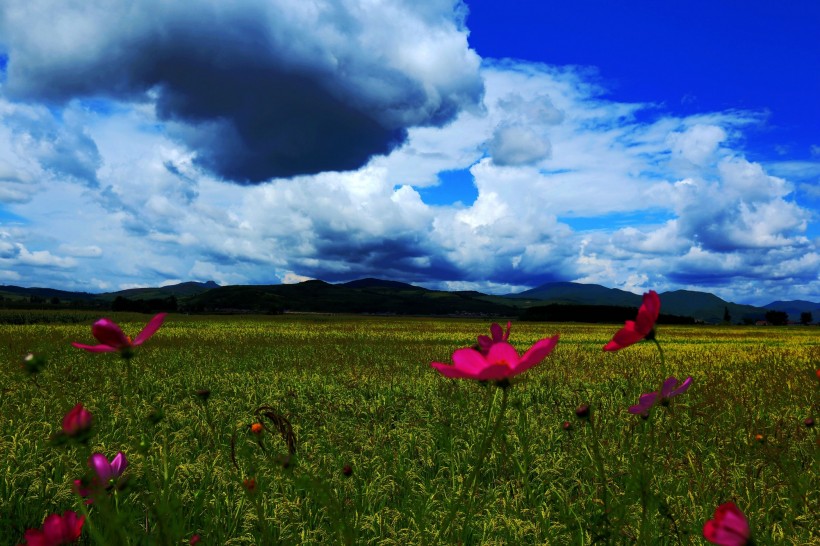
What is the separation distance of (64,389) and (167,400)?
1.75 metres

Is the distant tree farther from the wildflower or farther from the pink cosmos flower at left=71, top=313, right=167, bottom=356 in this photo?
the pink cosmos flower at left=71, top=313, right=167, bottom=356

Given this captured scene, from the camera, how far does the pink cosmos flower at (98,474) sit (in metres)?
1.27

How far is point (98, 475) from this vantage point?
1444 millimetres

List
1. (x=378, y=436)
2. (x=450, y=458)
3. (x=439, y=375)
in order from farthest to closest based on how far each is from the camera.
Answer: (x=439, y=375), (x=378, y=436), (x=450, y=458)

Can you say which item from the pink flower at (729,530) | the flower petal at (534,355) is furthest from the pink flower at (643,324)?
the pink flower at (729,530)

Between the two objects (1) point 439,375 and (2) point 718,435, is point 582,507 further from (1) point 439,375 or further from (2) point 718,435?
(1) point 439,375

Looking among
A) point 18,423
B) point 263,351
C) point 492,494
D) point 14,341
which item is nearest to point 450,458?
point 492,494

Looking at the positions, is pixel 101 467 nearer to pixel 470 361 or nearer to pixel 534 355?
pixel 470 361

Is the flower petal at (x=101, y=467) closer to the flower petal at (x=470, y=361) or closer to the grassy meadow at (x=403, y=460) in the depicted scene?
the grassy meadow at (x=403, y=460)

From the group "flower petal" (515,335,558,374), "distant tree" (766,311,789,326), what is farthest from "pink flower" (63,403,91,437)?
"distant tree" (766,311,789,326)

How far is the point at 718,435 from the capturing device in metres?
5.50

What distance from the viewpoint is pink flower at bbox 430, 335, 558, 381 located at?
122cm

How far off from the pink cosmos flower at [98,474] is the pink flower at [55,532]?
0.22 feet

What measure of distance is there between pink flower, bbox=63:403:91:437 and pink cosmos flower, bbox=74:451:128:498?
0.48 ft
